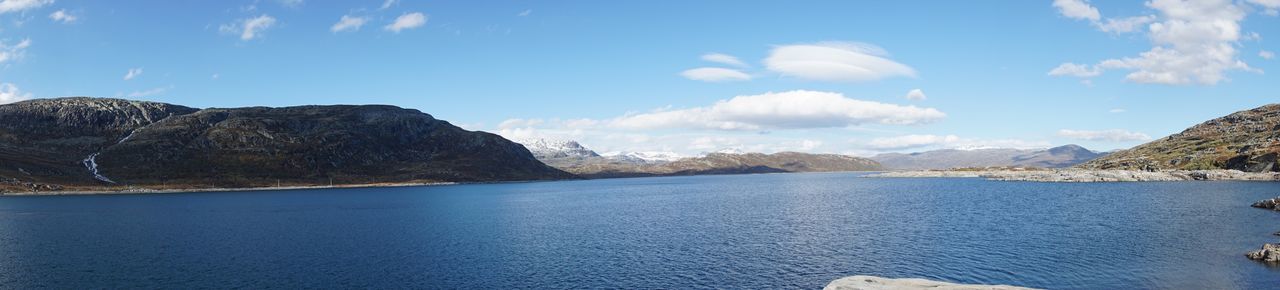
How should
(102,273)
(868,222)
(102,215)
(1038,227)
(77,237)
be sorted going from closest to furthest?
(102,273) < (1038,227) < (77,237) < (868,222) < (102,215)

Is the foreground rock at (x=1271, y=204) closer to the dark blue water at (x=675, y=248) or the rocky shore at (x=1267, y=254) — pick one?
the dark blue water at (x=675, y=248)

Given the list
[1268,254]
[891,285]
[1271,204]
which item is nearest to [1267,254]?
[1268,254]

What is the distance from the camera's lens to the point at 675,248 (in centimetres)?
7512

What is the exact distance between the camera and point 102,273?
63.2 m

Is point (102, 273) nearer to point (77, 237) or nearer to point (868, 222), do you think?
point (77, 237)

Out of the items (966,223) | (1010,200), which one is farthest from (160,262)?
(1010,200)

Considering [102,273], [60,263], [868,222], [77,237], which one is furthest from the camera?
[868,222]

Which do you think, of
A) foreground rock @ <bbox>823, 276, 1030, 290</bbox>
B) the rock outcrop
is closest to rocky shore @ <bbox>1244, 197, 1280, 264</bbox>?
foreground rock @ <bbox>823, 276, 1030, 290</bbox>

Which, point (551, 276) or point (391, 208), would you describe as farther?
point (391, 208)

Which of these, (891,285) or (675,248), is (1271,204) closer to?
(675,248)

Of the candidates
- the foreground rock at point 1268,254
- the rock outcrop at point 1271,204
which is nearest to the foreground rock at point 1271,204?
the rock outcrop at point 1271,204

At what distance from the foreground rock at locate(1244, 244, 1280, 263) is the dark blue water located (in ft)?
4.49

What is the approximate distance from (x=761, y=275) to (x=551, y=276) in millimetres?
17572

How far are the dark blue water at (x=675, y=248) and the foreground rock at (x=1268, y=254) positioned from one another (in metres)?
1.37
